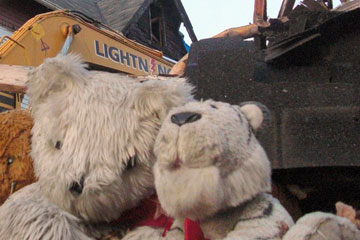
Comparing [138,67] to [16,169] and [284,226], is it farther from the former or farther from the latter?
[284,226]

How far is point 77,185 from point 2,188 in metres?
0.40

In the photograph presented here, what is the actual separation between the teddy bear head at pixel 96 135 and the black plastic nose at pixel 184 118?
19 centimetres

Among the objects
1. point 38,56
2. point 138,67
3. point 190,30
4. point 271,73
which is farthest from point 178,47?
point 271,73

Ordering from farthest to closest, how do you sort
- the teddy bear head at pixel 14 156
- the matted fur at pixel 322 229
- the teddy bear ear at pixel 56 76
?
the teddy bear head at pixel 14 156 → the teddy bear ear at pixel 56 76 → the matted fur at pixel 322 229

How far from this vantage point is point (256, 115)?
3.03 feet

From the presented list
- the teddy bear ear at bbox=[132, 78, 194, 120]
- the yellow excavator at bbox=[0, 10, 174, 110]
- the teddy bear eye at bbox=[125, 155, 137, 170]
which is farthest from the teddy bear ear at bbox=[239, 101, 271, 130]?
the yellow excavator at bbox=[0, 10, 174, 110]

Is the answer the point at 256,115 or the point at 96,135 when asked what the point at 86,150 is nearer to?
the point at 96,135

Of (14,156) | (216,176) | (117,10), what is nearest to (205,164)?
(216,176)

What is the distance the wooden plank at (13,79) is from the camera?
1808 mm

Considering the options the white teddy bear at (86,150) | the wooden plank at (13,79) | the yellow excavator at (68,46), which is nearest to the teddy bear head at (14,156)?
the white teddy bear at (86,150)

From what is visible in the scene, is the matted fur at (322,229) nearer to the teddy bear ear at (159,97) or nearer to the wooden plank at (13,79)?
the teddy bear ear at (159,97)

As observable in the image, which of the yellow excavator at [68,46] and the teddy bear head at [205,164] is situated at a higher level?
the yellow excavator at [68,46]

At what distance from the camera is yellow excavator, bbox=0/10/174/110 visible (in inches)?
119

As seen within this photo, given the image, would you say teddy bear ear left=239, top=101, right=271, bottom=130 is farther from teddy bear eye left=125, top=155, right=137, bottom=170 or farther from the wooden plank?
the wooden plank
